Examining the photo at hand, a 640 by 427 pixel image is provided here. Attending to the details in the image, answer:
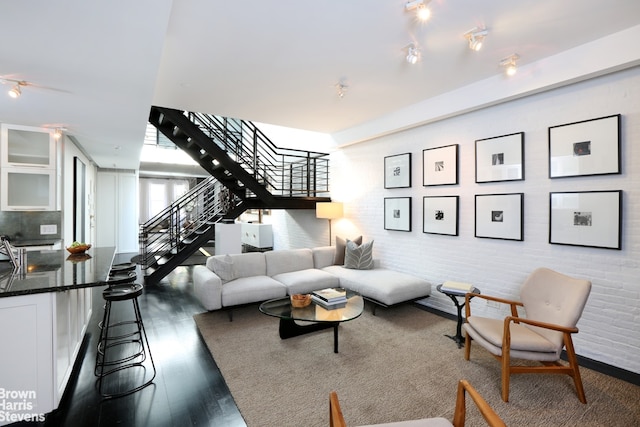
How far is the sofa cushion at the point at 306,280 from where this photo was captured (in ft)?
13.2

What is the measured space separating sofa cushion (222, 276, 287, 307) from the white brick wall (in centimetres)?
198

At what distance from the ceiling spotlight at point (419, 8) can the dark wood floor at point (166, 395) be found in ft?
10.1

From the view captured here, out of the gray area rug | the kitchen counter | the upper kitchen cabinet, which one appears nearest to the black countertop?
the kitchen counter

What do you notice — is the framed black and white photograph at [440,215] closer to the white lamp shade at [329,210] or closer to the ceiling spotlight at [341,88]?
the white lamp shade at [329,210]

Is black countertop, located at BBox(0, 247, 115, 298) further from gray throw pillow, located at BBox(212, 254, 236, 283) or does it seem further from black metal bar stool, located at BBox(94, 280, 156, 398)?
gray throw pillow, located at BBox(212, 254, 236, 283)

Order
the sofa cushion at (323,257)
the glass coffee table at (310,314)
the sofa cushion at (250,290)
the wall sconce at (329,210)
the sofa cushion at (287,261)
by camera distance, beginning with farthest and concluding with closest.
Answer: the wall sconce at (329,210)
the sofa cushion at (323,257)
the sofa cushion at (287,261)
the sofa cushion at (250,290)
the glass coffee table at (310,314)

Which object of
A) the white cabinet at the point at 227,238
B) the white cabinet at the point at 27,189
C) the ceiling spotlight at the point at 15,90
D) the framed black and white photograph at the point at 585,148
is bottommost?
the white cabinet at the point at 227,238

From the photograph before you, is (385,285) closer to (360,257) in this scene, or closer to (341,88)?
(360,257)

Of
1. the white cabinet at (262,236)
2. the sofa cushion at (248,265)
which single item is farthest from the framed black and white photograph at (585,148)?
the white cabinet at (262,236)

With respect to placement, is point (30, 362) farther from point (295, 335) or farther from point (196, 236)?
point (196, 236)

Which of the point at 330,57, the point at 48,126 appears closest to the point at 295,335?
the point at 330,57

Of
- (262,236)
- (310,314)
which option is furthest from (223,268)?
(262,236)

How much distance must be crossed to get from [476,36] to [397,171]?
2.41 m

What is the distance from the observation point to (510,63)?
2918 millimetres
